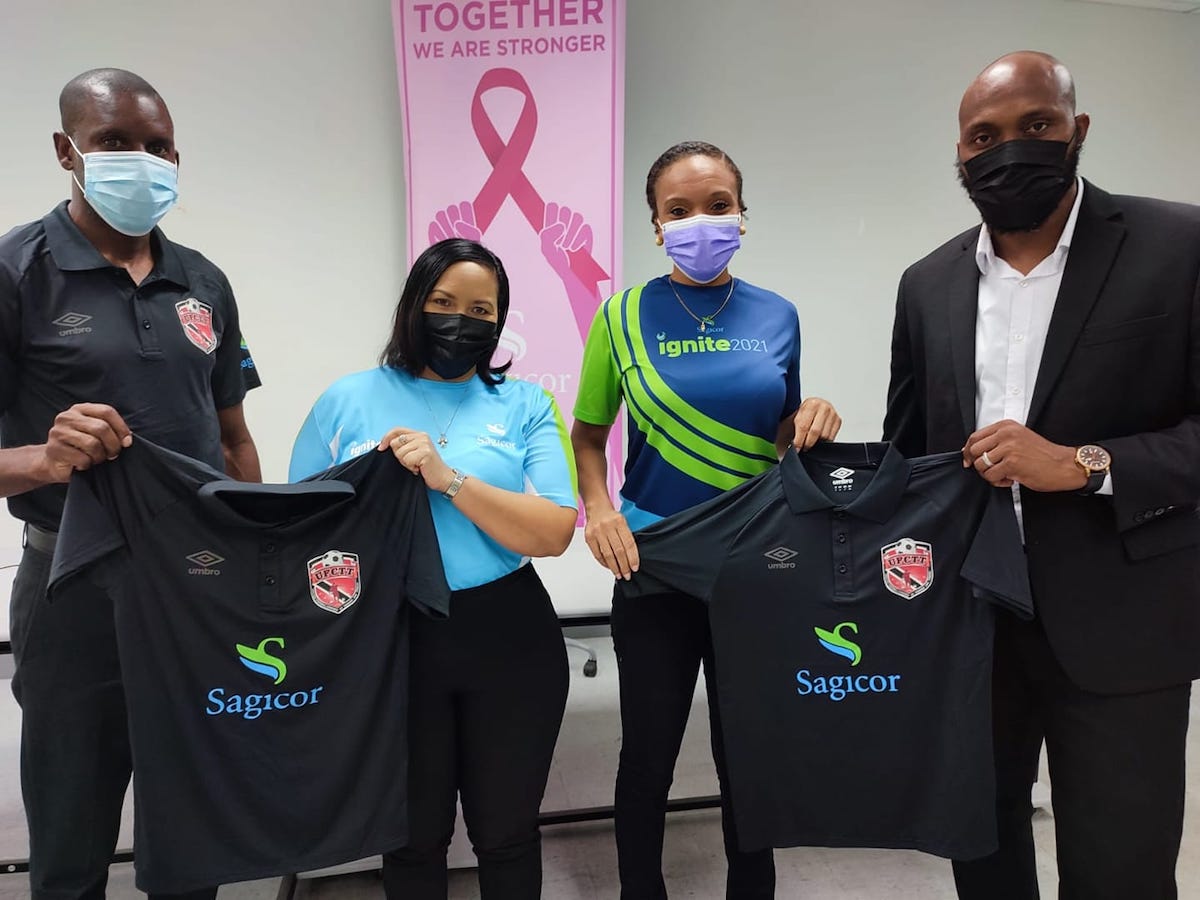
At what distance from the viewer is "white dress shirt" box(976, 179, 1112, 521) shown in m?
1.32

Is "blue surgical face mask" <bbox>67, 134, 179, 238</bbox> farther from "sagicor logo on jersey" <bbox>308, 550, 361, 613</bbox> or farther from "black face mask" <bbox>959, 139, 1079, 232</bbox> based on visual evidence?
"black face mask" <bbox>959, 139, 1079, 232</bbox>

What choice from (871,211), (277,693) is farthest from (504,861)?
(871,211)

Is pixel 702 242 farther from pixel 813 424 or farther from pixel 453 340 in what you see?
pixel 453 340

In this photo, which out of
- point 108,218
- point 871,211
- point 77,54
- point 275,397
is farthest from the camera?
point 871,211

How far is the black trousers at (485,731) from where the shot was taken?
1.33 m

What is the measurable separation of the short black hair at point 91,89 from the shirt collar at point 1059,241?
1.57 m

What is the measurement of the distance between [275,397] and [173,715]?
7.27 ft

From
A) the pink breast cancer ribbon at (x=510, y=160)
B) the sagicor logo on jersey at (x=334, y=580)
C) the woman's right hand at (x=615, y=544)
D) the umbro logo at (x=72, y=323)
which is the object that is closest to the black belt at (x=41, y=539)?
the umbro logo at (x=72, y=323)

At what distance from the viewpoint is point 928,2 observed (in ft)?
11.1

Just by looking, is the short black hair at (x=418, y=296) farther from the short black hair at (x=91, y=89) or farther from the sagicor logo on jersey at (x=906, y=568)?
the sagicor logo on jersey at (x=906, y=568)

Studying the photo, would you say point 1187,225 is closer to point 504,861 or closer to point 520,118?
point 504,861

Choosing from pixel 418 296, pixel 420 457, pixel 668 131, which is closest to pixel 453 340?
pixel 418 296

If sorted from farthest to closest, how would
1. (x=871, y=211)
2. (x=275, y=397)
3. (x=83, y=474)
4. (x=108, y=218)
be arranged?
(x=871, y=211) → (x=275, y=397) → (x=108, y=218) → (x=83, y=474)

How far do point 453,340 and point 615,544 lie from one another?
0.49 m
